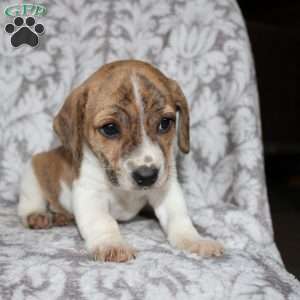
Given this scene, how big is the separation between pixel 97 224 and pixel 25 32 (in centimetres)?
234

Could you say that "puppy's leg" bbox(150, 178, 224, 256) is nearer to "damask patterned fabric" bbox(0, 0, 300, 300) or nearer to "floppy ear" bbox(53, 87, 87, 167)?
"damask patterned fabric" bbox(0, 0, 300, 300)

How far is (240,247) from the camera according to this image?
3.38 meters

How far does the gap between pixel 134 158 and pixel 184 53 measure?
1.86 m

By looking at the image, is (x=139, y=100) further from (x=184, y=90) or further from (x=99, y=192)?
(x=184, y=90)

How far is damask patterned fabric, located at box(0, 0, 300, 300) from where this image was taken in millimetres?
3750

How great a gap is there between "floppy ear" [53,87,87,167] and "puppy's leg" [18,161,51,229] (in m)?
0.58

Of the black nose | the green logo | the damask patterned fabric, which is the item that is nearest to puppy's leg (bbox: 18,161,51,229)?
the damask patterned fabric

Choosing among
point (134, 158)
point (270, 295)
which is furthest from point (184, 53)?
point (270, 295)

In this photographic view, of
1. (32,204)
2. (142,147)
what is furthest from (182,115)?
(32,204)

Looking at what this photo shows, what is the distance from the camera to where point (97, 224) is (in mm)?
3277

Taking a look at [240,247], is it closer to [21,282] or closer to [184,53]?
[21,282]

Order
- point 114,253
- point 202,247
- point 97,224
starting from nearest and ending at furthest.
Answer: point 114,253
point 202,247
point 97,224

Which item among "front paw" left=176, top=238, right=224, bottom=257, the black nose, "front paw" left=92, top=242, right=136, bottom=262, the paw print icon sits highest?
the paw print icon

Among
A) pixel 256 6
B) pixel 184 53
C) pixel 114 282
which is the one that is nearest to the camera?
pixel 114 282
